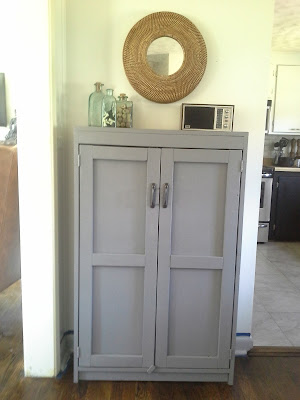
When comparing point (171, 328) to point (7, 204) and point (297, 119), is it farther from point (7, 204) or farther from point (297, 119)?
point (297, 119)

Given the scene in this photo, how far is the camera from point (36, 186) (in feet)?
5.81

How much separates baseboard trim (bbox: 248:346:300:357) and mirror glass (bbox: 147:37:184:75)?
1.74m

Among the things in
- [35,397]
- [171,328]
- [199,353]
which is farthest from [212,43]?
[35,397]

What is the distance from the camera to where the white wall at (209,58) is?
1906 millimetres

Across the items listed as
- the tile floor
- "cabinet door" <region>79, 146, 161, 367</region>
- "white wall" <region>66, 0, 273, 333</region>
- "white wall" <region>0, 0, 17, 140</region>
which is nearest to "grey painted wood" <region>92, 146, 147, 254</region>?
"cabinet door" <region>79, 146, 161, 367</region>

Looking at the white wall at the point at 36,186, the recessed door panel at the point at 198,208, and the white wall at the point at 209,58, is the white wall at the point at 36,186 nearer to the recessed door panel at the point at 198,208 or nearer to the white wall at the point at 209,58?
the white wall at the point at 209,58

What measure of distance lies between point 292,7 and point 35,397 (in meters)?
3.63

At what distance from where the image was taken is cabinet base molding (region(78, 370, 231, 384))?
1877 mm

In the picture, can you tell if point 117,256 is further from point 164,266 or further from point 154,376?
point 154,376

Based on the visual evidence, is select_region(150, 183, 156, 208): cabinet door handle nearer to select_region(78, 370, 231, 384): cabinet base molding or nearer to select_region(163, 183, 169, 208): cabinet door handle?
select_region(163, 183, 169, 208): cabinet door handle

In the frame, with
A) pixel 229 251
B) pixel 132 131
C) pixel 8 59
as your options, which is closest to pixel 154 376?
pixel 229 251

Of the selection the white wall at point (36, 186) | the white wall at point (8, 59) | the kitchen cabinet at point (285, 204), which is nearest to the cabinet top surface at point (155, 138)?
the white wall at point (36, 186)

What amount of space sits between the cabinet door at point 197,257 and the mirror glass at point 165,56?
0.54 metres

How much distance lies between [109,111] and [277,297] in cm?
222
